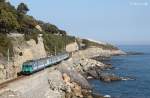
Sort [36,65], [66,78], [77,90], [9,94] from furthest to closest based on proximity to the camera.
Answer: [66,78]
[77,90]
[36,65]
[9,94]

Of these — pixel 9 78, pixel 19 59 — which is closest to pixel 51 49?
pixel 19 59

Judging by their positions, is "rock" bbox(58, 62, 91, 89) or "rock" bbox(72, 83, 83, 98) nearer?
"rock" bbox(72, 83, 83, 98)

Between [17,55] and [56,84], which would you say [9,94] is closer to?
[56,84]

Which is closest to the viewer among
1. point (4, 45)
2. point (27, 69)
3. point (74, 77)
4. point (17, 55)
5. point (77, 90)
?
point (27, 69)

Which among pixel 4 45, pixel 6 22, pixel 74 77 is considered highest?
pixel 6 22

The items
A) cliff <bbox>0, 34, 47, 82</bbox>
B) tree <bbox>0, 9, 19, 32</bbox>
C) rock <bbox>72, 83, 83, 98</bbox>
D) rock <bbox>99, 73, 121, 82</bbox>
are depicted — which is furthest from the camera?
rock <bbox>99, 73, 121, 82</bbox>

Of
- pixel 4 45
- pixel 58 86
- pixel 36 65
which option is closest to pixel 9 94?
pixel 4 45

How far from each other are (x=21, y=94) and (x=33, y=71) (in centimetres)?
1561

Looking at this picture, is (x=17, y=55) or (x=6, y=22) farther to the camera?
(x=6, y=22)

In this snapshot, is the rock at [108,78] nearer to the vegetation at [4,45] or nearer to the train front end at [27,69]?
the train front end at [27,69]

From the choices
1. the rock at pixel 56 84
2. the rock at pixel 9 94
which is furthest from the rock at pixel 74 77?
the rock at pixel 9 94

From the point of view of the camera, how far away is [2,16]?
213 feet

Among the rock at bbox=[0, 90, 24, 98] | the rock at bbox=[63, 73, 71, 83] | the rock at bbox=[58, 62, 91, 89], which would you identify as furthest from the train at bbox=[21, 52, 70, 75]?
the rock at bbox=[0, 90, 24, 98]

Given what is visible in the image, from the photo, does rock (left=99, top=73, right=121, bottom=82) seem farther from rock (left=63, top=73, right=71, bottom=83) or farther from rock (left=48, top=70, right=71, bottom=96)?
rock (left=48, top=70, right=71, bottom=96)
